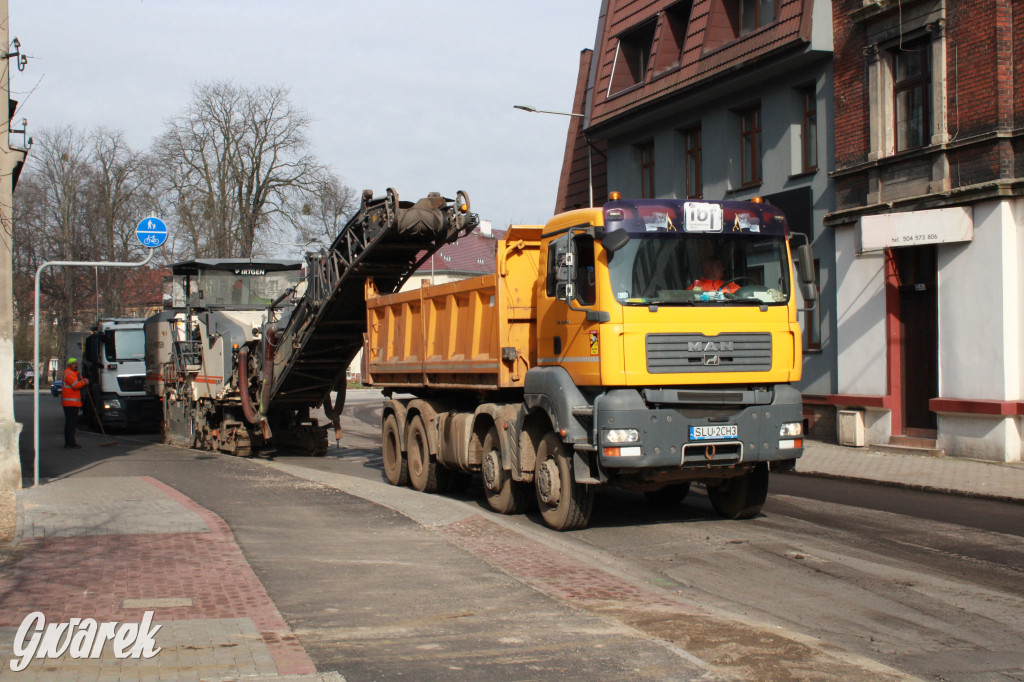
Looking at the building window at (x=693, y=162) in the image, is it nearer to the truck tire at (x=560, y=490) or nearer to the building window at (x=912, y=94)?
the building window at (x=912, y=94)

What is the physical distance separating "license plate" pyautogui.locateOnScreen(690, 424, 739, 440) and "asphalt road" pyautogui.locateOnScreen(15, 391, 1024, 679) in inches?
38.2

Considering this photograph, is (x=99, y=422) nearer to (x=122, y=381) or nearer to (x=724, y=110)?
(x=122, y=381)

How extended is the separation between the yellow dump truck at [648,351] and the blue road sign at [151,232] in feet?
20.6

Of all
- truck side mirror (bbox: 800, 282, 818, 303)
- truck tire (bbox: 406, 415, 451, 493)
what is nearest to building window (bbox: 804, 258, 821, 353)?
truck tire (bbox: 406, 415, 451, 493)

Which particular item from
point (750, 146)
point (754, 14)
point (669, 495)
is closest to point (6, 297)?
point (669, 495)

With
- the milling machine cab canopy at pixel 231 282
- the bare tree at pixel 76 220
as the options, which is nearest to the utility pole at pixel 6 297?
the milling machine cab canopy at pixel 231 282

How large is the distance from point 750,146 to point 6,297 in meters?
15.4

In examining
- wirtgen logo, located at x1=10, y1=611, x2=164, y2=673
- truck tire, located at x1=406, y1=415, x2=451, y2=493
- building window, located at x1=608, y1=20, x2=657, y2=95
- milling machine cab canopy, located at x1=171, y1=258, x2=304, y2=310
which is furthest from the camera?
building window, located at x1=608, y1=20, x2=657, y2=95

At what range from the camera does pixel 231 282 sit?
20062 millimetres

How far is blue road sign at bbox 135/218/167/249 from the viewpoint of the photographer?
48.1 ft

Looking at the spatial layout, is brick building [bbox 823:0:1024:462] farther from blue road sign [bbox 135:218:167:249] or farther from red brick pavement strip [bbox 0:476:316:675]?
red brick pavement strip [bbox 0:476:316:675]

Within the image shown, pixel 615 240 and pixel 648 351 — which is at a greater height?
pixel 615 240

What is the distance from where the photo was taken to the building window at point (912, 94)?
17328mm

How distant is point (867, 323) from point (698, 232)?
994 centimetres
